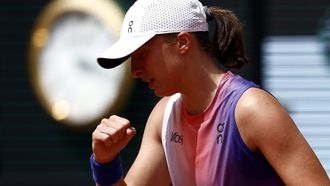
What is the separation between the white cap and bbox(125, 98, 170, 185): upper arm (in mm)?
316

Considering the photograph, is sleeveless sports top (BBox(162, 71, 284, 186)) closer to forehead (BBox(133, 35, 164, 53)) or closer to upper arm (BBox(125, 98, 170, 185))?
upper arm (BBox(125, 98, 170, 185))

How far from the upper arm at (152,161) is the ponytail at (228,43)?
0.30 meters

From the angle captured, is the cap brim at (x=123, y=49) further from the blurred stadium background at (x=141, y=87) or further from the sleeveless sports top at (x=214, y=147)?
the blurred stadium background at (x=141, y=87)

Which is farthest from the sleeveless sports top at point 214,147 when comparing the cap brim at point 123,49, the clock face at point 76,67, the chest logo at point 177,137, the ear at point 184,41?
the clock face at point 76,67

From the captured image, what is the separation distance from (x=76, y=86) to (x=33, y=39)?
0.35 meters

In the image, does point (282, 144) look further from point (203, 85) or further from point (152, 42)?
point (152, 42)

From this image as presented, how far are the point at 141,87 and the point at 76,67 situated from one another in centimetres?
37

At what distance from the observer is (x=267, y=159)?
126 inches

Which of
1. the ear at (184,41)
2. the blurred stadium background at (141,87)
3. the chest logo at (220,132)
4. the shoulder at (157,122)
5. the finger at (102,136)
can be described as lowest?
the blurred stadium background at (141,87)

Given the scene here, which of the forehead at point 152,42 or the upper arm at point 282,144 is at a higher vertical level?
the forehead at point 152,42

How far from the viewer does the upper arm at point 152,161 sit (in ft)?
11.7

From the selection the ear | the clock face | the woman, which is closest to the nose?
the woman

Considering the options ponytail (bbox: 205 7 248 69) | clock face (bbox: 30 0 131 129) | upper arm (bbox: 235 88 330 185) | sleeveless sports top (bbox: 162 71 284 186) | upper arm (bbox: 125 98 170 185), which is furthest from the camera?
clock face (bbox: 30 0 131 129)

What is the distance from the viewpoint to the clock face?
6.06m
